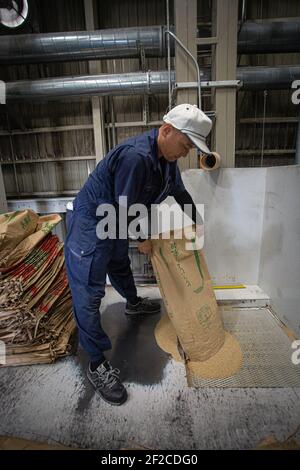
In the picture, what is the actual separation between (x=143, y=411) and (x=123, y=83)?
2794 mm

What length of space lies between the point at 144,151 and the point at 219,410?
49.1 inches

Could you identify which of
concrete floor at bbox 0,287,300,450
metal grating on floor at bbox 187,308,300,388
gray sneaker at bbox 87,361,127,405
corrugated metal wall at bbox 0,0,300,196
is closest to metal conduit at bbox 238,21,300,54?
corrugated metal wall at bbox 0,0,300,196

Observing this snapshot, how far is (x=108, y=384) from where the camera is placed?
123 centimetres

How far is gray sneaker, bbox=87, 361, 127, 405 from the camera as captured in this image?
1193mm

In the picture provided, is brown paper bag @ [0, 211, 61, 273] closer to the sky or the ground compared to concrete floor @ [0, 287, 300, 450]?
closer to the sky

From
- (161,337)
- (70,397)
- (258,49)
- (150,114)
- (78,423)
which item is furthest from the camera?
(150,114)

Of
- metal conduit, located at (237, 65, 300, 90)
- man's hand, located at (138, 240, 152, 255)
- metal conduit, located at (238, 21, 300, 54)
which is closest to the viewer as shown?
man's hand, located at (138, 240, 152, 255)

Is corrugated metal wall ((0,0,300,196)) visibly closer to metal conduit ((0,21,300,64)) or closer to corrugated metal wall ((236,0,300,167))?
corrugated metal wall ((236,0,300,167))

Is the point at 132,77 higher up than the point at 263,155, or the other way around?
the point at 132,77

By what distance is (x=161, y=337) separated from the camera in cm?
164

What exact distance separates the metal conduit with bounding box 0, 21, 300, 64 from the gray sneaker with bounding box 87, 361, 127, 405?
2.84 metres

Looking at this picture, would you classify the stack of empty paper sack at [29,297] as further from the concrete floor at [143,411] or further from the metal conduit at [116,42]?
the metal conduit at [116,42]

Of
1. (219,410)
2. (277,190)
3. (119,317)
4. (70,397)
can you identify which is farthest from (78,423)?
(277,190)
